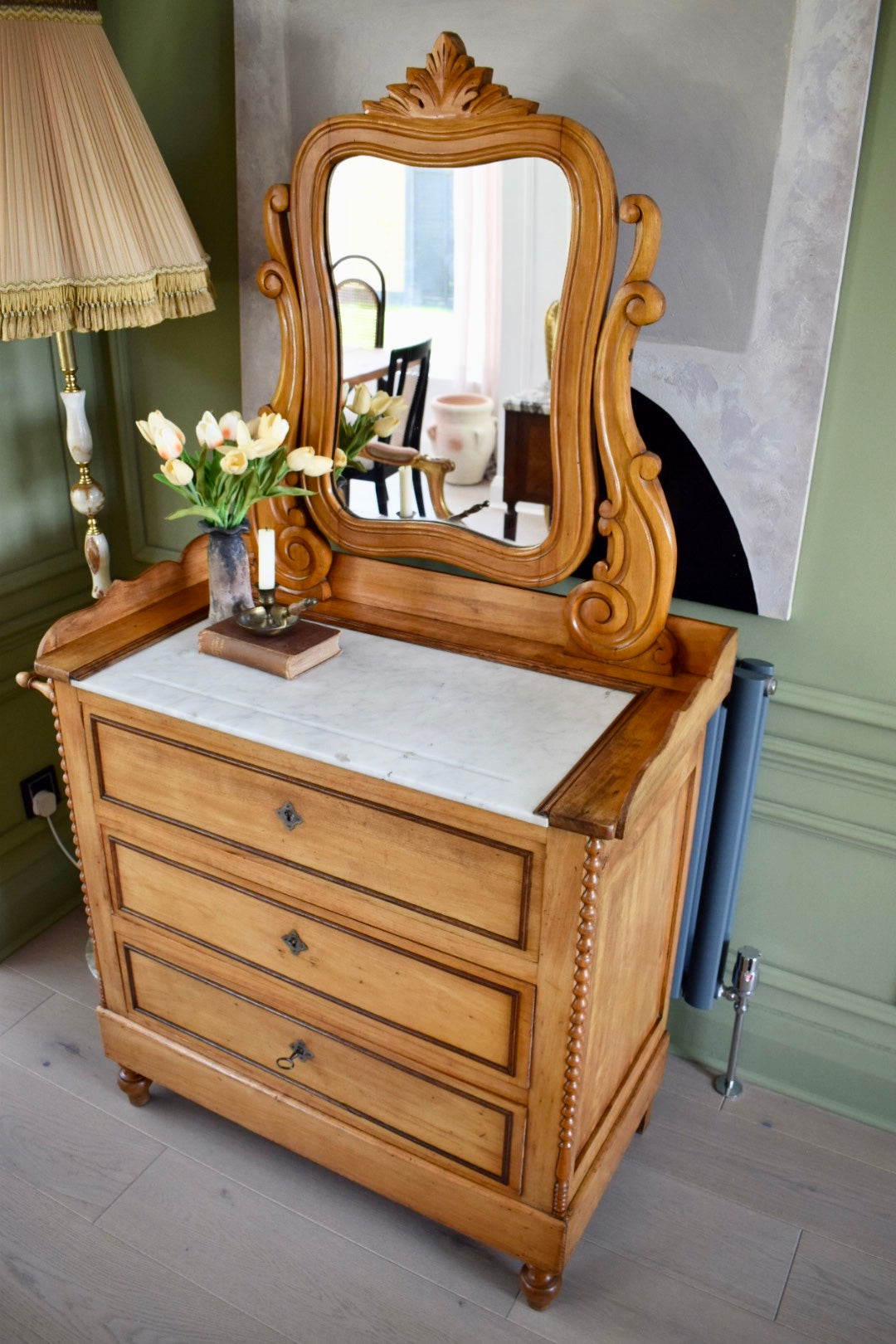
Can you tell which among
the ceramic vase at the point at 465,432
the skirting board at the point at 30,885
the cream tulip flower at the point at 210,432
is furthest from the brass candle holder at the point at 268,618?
the skirting board at the point at 30,885

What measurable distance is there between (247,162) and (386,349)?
0.50m

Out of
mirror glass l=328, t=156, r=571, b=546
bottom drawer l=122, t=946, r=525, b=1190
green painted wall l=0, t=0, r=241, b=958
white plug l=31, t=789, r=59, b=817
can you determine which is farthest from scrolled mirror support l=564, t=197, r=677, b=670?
white plug l=31, t=789, r=59, b=817

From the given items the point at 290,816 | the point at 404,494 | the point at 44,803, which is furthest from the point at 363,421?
the point at 44,803

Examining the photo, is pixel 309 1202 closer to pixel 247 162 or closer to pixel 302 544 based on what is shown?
pixel 302 544

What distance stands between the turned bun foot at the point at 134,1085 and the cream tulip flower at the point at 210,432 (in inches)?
45.8

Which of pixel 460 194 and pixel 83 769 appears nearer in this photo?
pixel 460 194

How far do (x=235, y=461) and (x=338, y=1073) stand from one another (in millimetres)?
967

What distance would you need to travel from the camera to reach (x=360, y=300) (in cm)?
169

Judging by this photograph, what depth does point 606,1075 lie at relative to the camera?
5.47ft

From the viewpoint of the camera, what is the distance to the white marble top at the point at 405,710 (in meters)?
1.40

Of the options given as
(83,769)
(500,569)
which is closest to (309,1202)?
(83,769)

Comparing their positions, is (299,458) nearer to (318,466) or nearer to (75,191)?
(318,466)

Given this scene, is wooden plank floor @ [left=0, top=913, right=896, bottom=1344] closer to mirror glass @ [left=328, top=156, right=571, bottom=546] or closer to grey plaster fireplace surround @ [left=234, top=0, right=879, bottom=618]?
grey plaster fireplace surround @ [left=234, top=0, right=879, bottom=618]

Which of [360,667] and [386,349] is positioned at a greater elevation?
[386,349]
